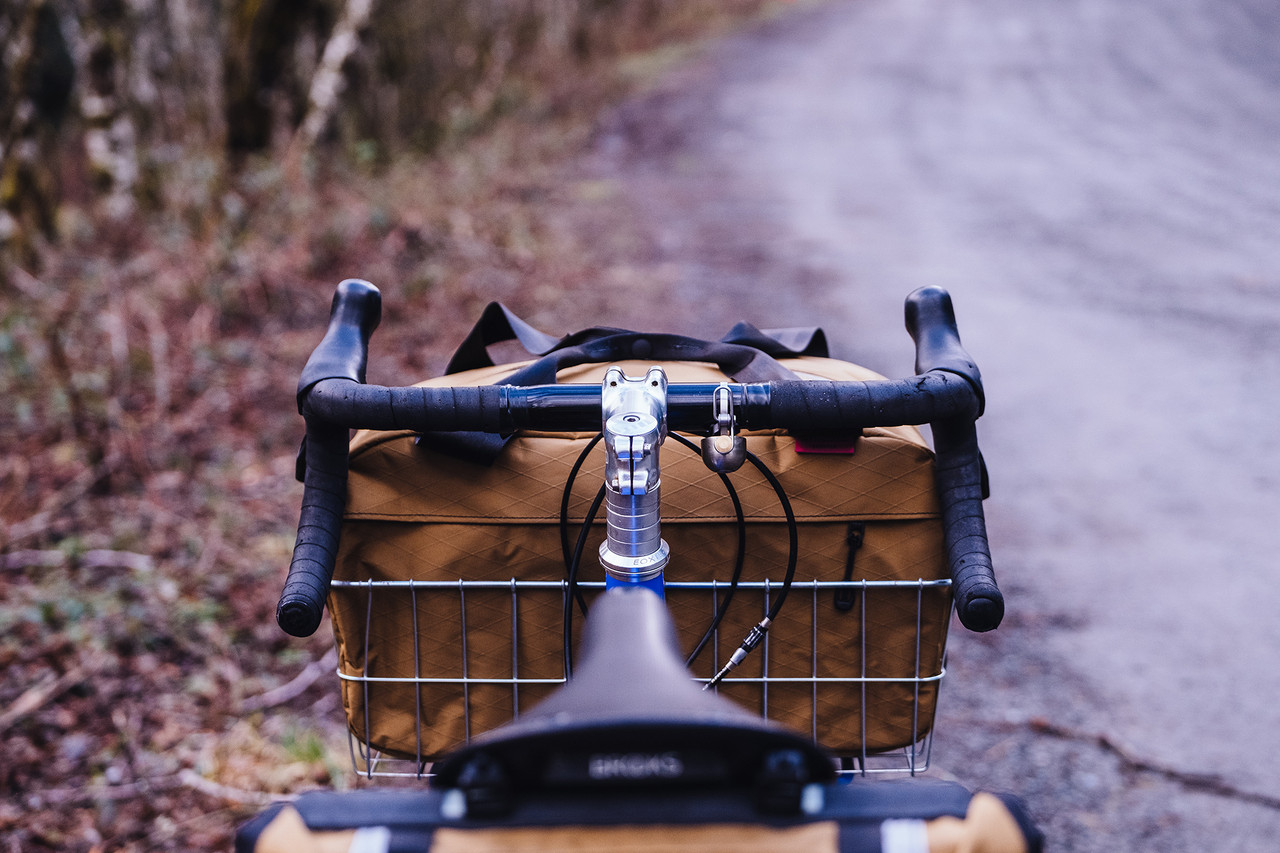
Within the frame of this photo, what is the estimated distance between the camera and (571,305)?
19.9 feet

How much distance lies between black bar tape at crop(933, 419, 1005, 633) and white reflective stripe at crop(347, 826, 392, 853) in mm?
784

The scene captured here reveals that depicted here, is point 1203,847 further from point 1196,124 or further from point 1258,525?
point 1196,124

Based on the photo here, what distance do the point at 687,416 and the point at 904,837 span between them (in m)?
0.60

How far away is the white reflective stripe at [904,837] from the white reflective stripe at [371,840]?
42cm

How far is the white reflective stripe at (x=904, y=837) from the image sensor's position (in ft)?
2.60

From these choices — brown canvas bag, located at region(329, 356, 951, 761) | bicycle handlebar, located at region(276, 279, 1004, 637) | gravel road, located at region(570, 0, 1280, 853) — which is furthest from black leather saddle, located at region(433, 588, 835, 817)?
gravel road, located at region(570, 0, 1280, 853)

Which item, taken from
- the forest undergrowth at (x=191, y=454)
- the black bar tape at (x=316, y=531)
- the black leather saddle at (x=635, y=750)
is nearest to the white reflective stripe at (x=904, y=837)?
the black leather saddle at (x=635, y=750)

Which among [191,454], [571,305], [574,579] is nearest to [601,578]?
[574,579]

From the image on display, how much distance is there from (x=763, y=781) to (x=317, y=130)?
25.7 ft

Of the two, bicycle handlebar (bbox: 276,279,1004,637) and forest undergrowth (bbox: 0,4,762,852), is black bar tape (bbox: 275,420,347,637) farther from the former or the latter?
forest undergrowth (bbox: 0,4,762,852)

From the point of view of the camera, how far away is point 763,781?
2.60ft

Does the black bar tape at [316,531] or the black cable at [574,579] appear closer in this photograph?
the black bar tape at [316,531]

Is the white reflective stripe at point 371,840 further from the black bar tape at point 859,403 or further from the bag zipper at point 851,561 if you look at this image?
the bag zipper at point 851,561

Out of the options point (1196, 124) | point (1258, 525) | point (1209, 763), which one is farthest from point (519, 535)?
point (1196, 124)
